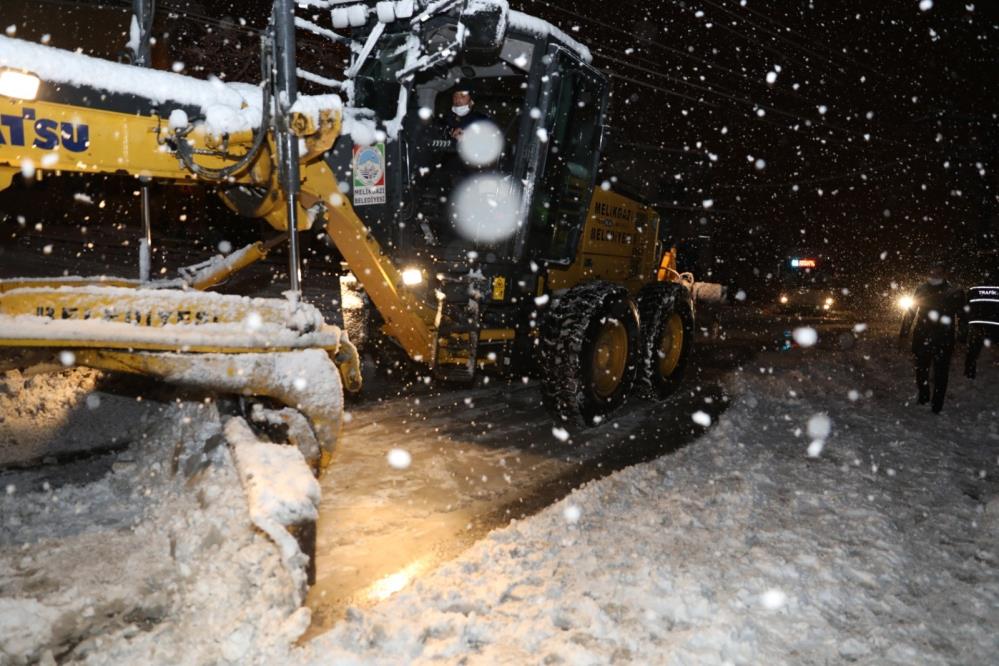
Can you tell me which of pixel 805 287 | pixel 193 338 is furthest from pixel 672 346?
pixel 805 287

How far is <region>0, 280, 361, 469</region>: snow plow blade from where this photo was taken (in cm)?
282

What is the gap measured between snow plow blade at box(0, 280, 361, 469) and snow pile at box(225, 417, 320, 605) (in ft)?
1.05

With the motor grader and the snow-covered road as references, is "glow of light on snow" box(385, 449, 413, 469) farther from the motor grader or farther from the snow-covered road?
the motor grader

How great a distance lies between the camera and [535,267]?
18.5ft

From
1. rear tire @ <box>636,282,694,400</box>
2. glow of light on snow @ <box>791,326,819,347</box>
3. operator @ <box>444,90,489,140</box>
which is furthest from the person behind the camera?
glow of light on snow @ <box>791,326,819,347</box>

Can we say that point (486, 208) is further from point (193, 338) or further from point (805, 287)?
point (805, 287)

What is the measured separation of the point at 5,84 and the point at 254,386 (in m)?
1.56

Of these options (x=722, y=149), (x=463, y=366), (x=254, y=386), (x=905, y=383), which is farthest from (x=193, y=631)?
(x=722, y=149)

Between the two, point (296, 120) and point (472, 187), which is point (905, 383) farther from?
point (296, 120)

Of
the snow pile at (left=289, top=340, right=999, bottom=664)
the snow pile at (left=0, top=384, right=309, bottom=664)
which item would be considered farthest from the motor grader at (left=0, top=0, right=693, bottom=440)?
the snow pile at (left=289, top=340, right=999, bottom=664)

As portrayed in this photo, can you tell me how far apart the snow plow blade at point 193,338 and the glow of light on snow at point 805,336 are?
472 inches

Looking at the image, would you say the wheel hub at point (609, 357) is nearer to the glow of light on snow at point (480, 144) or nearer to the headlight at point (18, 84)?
the glow of light on snow at point (480, 144)

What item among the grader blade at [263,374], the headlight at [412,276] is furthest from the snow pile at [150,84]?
the headlight at [412,276]

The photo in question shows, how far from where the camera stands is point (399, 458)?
487 centimetres
